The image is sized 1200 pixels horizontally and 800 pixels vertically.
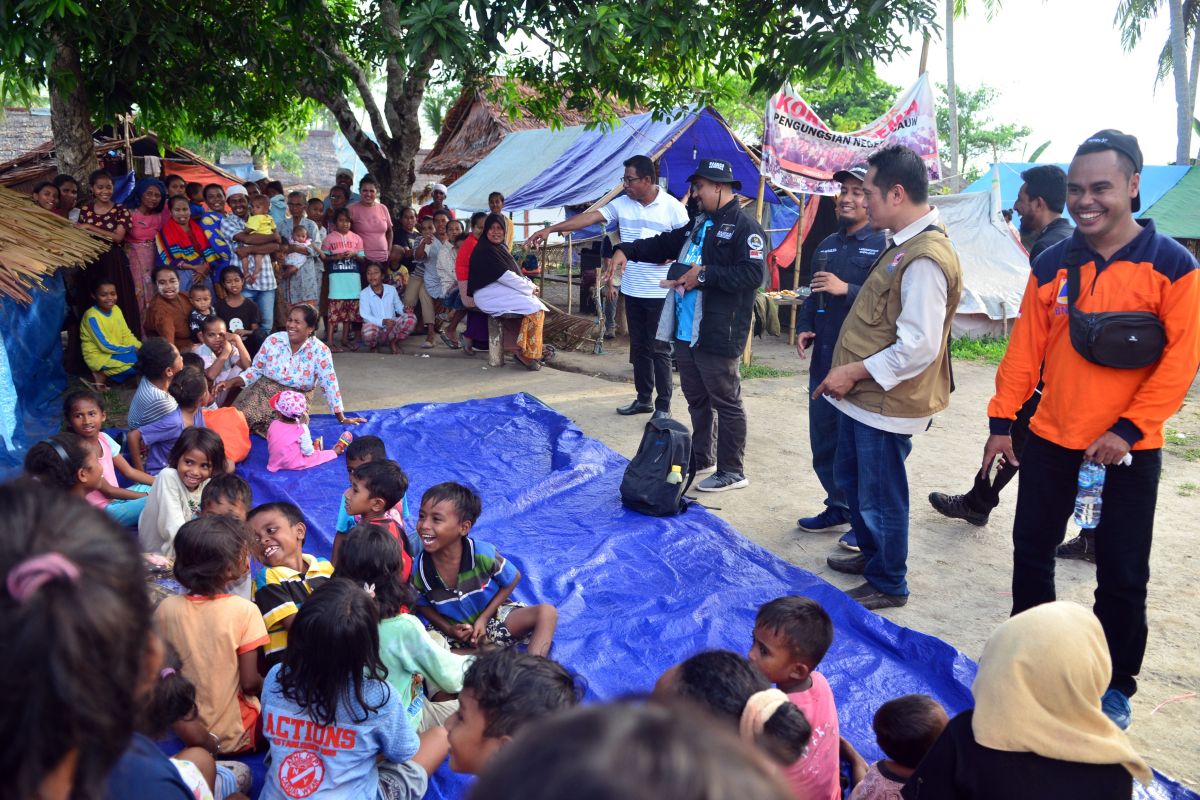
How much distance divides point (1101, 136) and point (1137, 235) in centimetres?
32

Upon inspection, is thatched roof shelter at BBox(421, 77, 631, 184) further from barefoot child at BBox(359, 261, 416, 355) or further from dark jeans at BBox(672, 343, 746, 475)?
dark jeans at BBox(672, 343, 746, 475)

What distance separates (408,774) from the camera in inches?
100

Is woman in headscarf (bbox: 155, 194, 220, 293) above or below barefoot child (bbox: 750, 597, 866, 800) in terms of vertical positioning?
above

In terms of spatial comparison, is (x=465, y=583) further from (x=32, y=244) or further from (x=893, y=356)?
(x=32, y=244)

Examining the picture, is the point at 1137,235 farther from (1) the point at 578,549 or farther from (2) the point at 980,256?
(2) the point at 980,256

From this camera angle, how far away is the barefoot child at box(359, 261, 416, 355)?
8945 mm

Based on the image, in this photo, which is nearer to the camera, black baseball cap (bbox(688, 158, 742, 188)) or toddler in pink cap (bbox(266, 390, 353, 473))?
black baseball cap (bbox(688, 158, 742, 188))

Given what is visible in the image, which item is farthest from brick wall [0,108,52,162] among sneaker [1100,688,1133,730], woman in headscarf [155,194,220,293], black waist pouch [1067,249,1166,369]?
sneaker [1100,688,1133,730]

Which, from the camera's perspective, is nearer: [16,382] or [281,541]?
[281,541]

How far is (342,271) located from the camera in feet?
29.2

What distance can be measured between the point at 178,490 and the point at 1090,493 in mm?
3465

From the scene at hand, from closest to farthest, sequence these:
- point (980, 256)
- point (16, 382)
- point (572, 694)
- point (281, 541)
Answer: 1. point (572, 694)
2. point (281, 541)
3. point (16, 382)
4. point (980, 256)

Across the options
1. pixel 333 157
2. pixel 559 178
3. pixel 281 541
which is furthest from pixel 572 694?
pixel 333 157

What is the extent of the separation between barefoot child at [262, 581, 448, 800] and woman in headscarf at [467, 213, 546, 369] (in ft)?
20.2
